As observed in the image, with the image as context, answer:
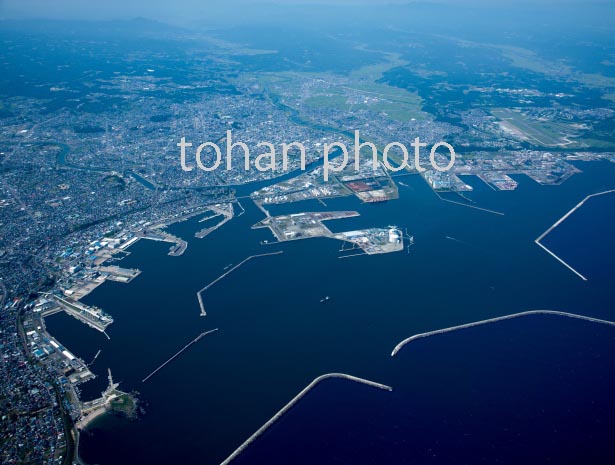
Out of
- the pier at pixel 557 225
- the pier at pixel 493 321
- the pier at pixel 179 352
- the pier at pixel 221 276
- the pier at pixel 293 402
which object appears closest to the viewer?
the pier at pixel 293 402

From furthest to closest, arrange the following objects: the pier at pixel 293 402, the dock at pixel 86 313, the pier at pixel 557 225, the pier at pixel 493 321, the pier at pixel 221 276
A: the pier at pixel 557 225 < the pier at pixel 221 276 < the dock at pixel 86 313 < the pier at pixel 493 321 < the pier at pixel 293 402

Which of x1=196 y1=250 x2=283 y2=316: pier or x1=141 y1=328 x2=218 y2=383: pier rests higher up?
x1=196 y1=250 x2=283 y2=316: pier

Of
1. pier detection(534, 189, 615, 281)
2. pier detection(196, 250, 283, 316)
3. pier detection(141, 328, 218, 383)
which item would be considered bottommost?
pier detection(141, 328, 218, 383)

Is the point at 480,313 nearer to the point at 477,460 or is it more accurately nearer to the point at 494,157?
the point at 477,460

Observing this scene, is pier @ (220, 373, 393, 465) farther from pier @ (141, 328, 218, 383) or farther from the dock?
the dock

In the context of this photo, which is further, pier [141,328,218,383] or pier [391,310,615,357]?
pier [391,310,615,357]

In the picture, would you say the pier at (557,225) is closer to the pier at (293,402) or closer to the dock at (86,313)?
the pier at (293,402)

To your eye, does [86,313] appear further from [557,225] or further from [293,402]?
[557,225]

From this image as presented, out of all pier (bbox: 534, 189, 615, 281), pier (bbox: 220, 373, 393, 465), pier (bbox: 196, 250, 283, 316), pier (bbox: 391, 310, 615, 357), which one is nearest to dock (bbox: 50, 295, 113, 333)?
pier (bbox: 196, 250, 283, 316)

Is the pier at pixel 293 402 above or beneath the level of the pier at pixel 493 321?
beneath

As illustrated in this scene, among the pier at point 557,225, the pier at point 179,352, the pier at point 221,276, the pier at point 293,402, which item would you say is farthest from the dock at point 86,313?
the pier at point 557,225

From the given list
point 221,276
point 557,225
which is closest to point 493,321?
point 557,225

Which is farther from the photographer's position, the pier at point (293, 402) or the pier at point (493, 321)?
the pier at point (493, 321)
